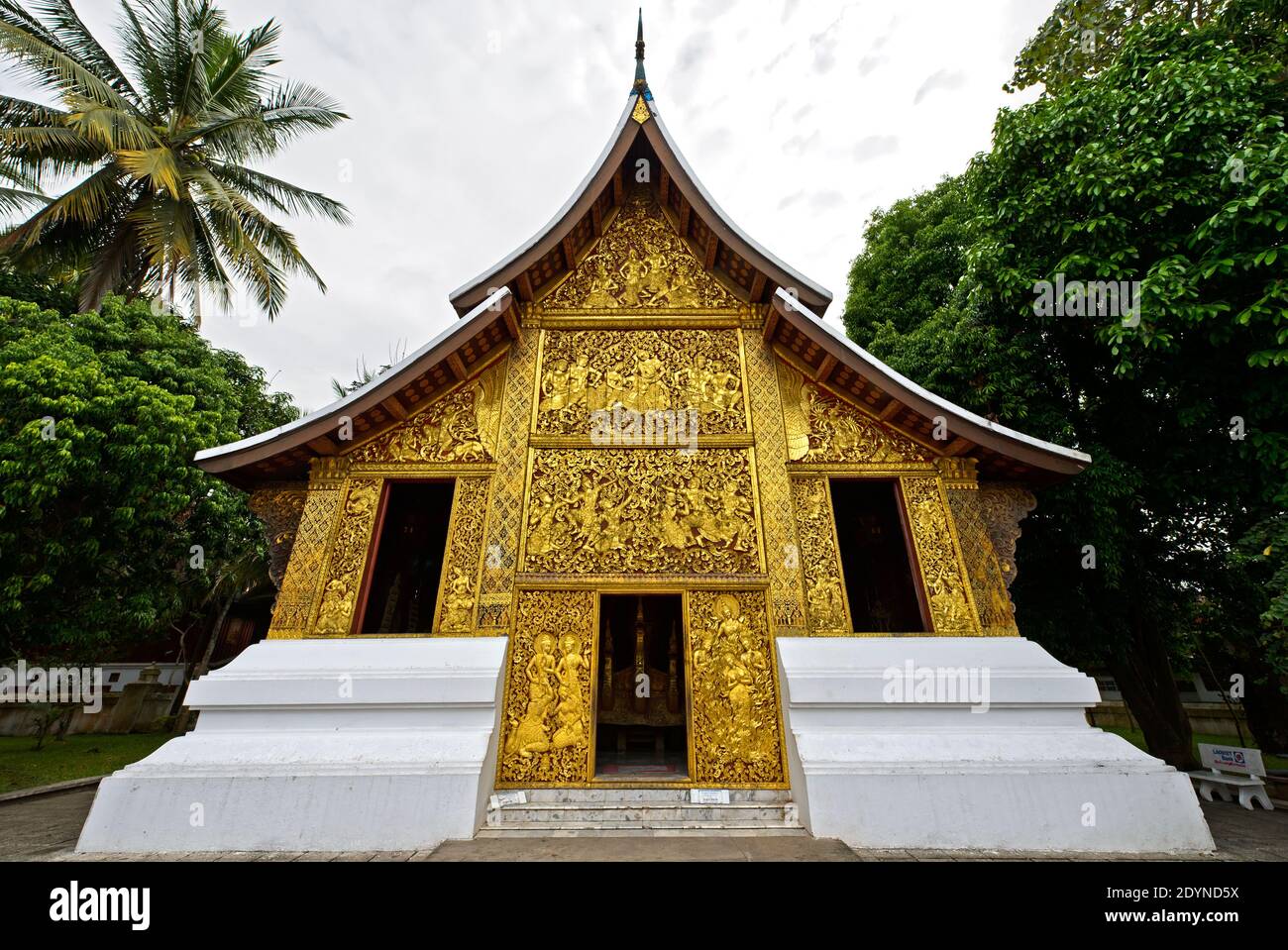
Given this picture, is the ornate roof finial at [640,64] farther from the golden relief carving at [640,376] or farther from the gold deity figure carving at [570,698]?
the gold deity figure carving at [570,698]

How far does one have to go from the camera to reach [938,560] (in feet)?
17.5

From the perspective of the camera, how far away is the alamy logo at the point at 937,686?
14.9ft

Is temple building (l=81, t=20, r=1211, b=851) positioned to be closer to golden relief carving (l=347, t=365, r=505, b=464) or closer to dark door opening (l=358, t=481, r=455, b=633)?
golden relief carving (l=347, t=365, r=505, b=464)

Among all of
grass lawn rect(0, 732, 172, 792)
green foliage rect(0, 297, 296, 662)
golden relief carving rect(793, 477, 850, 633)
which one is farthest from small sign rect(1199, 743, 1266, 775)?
grass lawn rect(0, 732, 172, 792)

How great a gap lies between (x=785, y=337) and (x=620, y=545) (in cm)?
290

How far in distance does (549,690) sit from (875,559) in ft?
17.4

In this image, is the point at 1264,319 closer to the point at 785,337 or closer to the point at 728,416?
the point at 785,337

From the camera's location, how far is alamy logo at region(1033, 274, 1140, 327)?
5.41 metres

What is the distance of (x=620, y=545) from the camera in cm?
540

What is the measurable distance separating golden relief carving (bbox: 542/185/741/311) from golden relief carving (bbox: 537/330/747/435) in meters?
0.39
